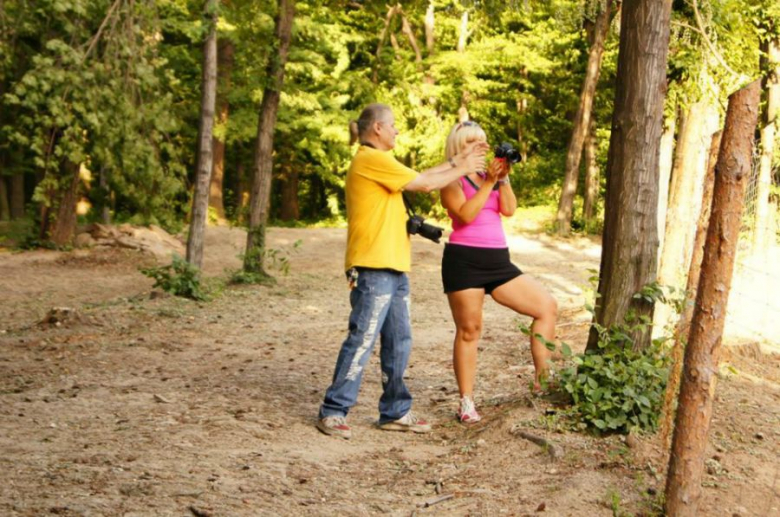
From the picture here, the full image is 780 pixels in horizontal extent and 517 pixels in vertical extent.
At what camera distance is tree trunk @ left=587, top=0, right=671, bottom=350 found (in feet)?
17.8

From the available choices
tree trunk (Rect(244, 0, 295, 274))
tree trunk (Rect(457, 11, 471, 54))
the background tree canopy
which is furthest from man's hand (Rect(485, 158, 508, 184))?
tree trunk (Rect(457, 11, 471, 54))

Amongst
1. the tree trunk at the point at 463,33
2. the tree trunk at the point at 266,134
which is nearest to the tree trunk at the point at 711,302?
the tree trunk at the point at 266,134

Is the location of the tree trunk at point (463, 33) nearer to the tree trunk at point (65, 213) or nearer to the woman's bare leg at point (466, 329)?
the tree trunk at point (65, 213)

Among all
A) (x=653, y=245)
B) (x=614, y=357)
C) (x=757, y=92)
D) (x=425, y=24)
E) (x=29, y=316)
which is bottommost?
(x=29, y=316)

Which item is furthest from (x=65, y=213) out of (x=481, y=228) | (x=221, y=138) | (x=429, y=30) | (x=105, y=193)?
(x=481, y=228)

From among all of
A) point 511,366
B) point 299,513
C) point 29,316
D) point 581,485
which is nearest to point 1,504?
point 299,513

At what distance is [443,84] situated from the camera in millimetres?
28766

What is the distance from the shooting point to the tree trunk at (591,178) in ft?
84.5

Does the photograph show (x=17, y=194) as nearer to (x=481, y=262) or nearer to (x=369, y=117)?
(x=369, y=117)

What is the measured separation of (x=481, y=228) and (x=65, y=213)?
14690 millimetres

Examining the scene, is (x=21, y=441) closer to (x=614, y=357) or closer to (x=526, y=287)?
(x=526, y=287)

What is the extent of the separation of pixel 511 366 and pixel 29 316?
6.92 meters

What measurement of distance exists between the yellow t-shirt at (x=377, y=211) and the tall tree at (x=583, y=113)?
17943 mm

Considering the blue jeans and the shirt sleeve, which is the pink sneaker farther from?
the shirt sleeve
